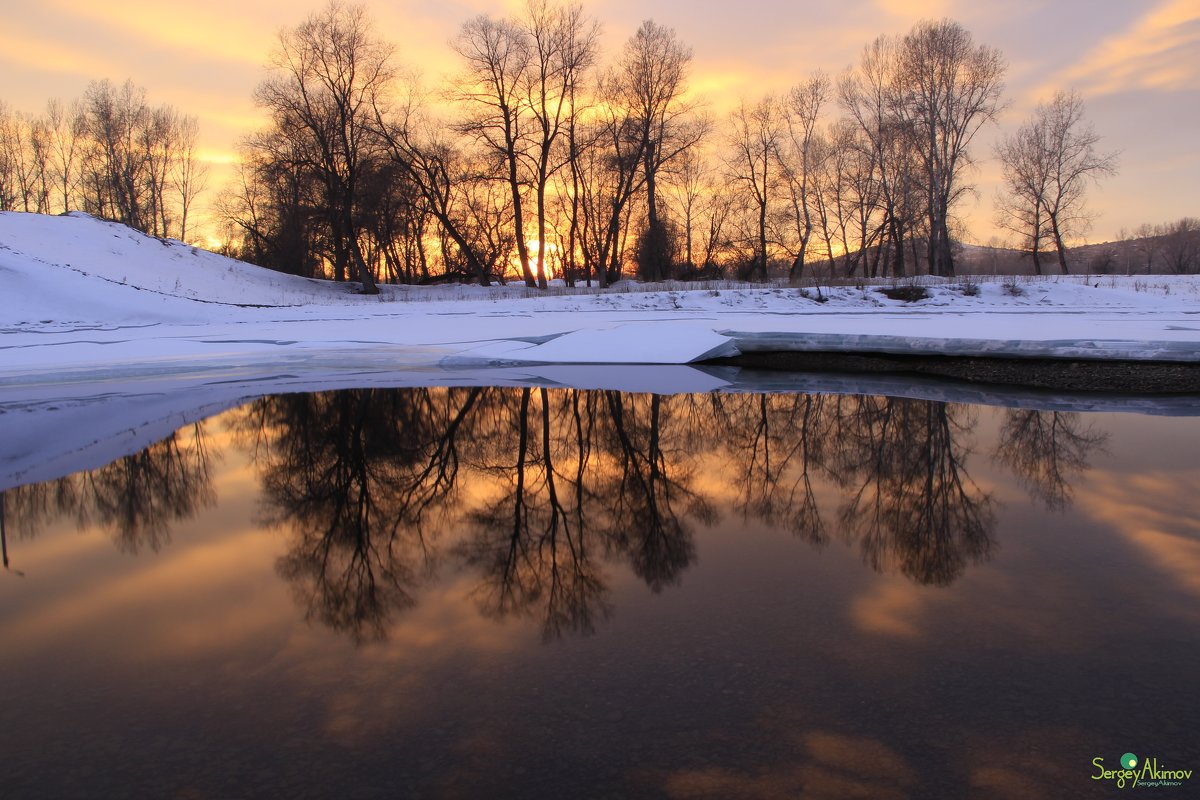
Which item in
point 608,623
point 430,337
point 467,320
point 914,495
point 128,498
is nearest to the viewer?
point 608,623

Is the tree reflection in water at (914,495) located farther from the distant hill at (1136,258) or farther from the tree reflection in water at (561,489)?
the distant hill at (1136,258)

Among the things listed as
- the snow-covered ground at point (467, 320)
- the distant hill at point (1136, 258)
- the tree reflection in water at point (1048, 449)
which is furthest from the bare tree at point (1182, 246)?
the tree reflection in water at point (1048, 449)

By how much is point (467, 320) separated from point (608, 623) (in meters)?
16.0

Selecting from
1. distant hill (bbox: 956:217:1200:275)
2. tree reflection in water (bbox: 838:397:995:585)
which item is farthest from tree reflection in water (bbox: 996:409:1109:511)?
distant hill (bbox: 956:217:1200:275)

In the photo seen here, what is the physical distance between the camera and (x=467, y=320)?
18.9 meters

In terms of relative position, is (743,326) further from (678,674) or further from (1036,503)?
(678,674)

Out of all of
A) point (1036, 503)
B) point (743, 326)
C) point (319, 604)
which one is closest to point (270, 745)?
point (319, 604)

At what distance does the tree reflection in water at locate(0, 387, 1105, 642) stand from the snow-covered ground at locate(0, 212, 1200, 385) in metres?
3.82

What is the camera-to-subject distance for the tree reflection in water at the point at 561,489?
4348mm

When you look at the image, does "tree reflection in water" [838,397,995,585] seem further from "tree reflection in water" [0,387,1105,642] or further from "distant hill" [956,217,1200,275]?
"distant hill" [956,217,1200,275]

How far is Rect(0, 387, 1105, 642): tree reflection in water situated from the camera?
14.3 ft

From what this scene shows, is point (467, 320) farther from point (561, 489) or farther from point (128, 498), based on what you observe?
point (561, 489)

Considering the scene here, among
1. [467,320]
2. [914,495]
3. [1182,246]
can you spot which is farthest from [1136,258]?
[914,495]

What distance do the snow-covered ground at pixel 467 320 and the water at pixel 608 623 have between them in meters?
6.12
